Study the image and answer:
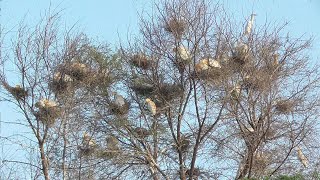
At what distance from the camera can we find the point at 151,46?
12.2 meters

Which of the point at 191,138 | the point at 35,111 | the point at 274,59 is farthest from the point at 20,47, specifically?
the point at 274,59

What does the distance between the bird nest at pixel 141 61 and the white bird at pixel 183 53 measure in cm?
64

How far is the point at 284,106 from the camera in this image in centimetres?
1228

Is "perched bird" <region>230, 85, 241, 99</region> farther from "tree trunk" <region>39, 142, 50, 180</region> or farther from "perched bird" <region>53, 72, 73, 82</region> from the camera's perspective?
"tree trunk" <region>39, 142, 50, 180</region>

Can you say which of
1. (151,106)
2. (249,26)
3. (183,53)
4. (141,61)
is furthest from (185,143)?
(249,26)

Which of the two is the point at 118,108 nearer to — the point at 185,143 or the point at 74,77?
the point at 74,77

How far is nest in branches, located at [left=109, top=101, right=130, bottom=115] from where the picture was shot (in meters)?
12.6

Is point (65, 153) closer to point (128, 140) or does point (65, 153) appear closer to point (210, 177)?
point (128, 140)

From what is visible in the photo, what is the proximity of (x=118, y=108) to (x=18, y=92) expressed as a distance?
1.66 meters

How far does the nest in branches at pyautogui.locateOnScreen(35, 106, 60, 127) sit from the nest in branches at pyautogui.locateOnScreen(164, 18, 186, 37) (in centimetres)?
213

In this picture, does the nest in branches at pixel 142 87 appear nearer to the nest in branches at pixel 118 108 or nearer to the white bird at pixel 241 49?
the nest in branches at pixel 118 108

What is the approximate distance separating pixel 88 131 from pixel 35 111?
3.80ft

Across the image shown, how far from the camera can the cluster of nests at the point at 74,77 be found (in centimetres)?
1213

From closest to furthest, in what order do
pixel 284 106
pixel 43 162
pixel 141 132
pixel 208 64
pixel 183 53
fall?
pixel 208 64 → pixel 183 53 → pixel 43 162 → pixel 284 106 → pixel 141 132
